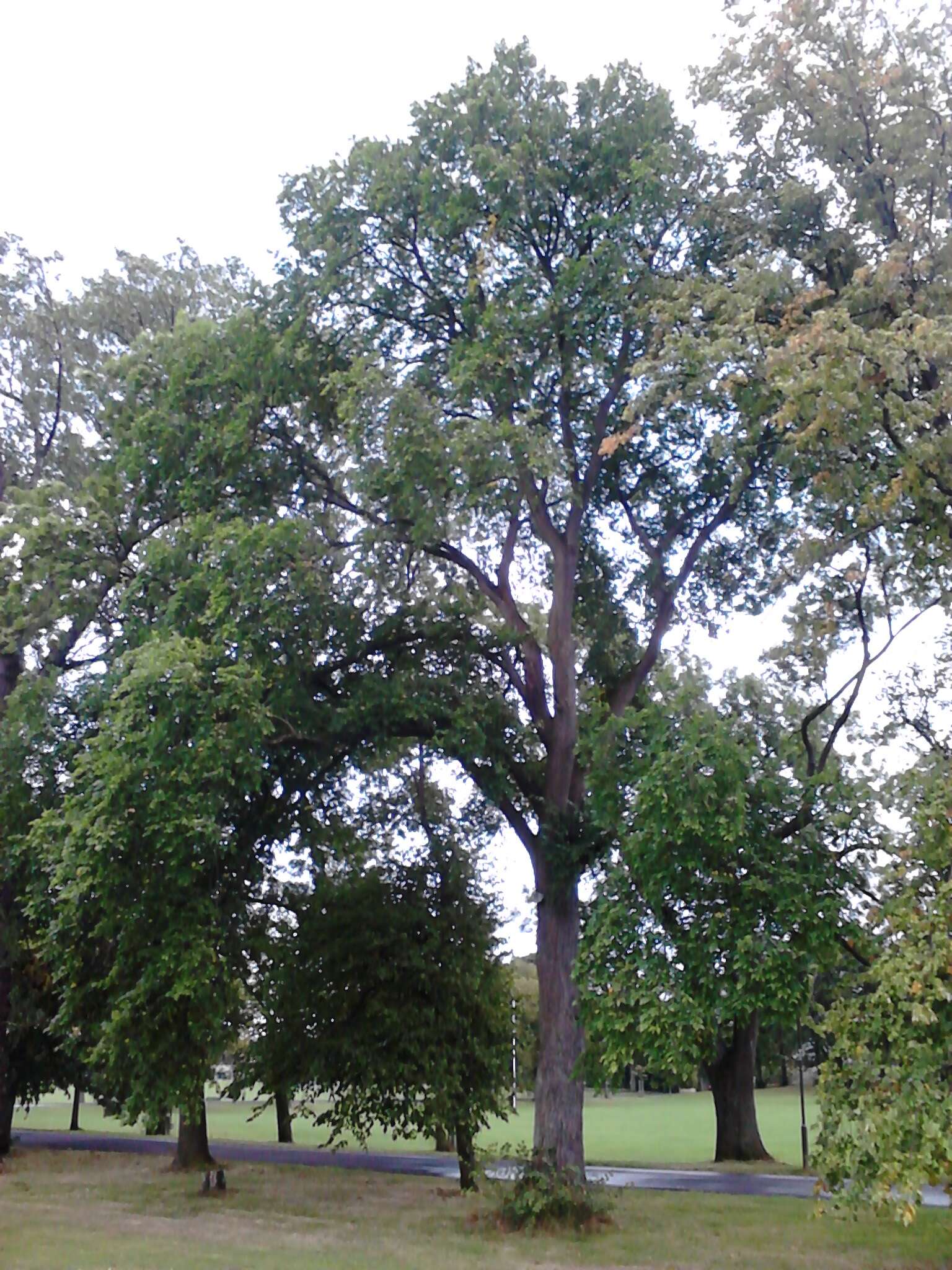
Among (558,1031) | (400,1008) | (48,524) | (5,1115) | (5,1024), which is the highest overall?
(48,524)

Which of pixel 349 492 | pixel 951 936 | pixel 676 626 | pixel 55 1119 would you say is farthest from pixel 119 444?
pixel 55 1119

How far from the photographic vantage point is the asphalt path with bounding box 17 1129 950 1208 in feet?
65.9

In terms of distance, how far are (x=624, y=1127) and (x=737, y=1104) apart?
22.0 m

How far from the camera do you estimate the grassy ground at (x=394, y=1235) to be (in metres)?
12.2

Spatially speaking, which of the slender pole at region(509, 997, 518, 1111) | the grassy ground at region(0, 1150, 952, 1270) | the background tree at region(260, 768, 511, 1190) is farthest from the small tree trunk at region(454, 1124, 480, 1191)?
the slender pole at region(509, 997, 518, 1111)

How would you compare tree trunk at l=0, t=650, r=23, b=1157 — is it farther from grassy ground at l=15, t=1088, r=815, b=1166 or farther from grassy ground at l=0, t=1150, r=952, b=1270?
grassy ground at l=15, t=1088, r=815, b=1166

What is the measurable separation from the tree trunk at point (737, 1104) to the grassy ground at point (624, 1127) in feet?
2.86

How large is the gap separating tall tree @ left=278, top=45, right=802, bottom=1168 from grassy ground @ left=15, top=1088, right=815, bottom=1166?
8837mm

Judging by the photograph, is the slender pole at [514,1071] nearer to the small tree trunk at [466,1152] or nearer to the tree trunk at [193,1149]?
the small tree trunk at [466,1152]

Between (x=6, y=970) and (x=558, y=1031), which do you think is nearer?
(x=558, y=1031)

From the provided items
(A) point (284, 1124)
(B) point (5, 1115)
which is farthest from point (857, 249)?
(A) point (284, 1124)

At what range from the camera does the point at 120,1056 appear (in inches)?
579

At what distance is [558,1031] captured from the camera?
52.0 ft

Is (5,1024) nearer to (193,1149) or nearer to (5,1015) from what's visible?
(5,1015)
